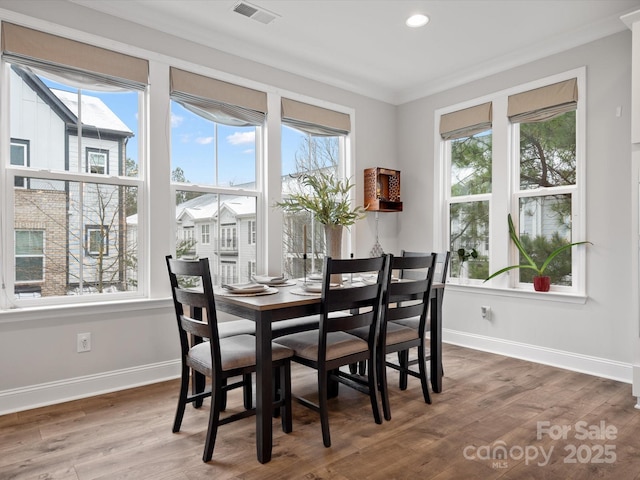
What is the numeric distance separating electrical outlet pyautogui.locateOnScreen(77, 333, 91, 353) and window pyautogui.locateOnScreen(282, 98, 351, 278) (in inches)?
68.7

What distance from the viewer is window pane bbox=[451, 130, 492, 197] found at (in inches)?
167

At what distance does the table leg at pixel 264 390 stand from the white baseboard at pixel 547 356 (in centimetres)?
275

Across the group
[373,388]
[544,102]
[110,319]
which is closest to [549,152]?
[544,102]

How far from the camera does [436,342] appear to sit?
2.99 metres

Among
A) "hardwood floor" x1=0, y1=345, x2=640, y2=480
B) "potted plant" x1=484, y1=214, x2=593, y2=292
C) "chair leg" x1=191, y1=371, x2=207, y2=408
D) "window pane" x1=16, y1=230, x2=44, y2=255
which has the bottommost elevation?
"hardwood floor" x1=0, y1=345, x2=640, y2=480

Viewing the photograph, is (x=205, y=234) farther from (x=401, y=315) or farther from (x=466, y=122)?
(x=466, y=122)

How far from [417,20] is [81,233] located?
9.78 ft

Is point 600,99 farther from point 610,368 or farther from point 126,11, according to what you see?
point 126,11

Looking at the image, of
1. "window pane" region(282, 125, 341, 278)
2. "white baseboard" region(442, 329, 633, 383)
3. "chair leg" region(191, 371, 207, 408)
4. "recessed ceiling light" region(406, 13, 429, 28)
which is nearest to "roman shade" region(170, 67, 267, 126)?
"window pane" region(282, 125, 341, 278)

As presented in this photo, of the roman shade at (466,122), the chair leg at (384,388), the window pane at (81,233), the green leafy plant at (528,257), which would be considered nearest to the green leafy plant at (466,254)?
the green leafy plant at (528,257)

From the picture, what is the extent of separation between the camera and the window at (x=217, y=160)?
3420mm

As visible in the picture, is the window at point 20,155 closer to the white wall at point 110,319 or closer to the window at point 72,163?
the window at point 72,163

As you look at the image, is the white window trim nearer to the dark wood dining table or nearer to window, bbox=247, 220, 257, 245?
window, bbox=247, 220, 257, 245

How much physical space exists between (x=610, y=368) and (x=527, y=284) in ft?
3.08
